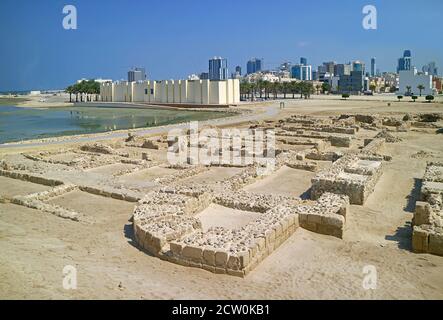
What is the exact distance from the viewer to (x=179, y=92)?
72062mm

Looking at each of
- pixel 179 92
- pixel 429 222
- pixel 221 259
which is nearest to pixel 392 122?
pixel 429 222

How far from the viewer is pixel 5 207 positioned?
39.7ft

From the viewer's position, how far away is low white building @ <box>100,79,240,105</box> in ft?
221

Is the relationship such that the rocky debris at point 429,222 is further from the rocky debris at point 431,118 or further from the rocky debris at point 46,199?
the rocky debris at point 431,118

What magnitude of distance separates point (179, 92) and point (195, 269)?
6616 cm

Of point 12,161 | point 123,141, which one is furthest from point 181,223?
point 123,141

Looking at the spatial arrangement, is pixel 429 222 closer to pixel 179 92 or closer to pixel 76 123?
pixel 76 123

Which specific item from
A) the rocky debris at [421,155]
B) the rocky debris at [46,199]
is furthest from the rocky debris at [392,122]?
the rocky debris at [46,199]

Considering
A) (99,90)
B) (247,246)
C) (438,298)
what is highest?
(99,90)

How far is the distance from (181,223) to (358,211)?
550cm

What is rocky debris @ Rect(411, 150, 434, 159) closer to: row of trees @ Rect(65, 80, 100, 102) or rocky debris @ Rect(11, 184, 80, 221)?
rocky debris @ Rect(11, 184, 80, 221)

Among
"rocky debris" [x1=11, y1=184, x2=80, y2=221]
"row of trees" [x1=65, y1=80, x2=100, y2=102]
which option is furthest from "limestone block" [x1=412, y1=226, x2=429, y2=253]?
"row of trees" [x1=65, y1=80, x2=100, y2=102]

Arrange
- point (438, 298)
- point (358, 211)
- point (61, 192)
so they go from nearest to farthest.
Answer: point (438, 298) → point (358, 211) → point (61, 192)

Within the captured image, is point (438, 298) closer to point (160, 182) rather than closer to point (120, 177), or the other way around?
point (160, 182)
